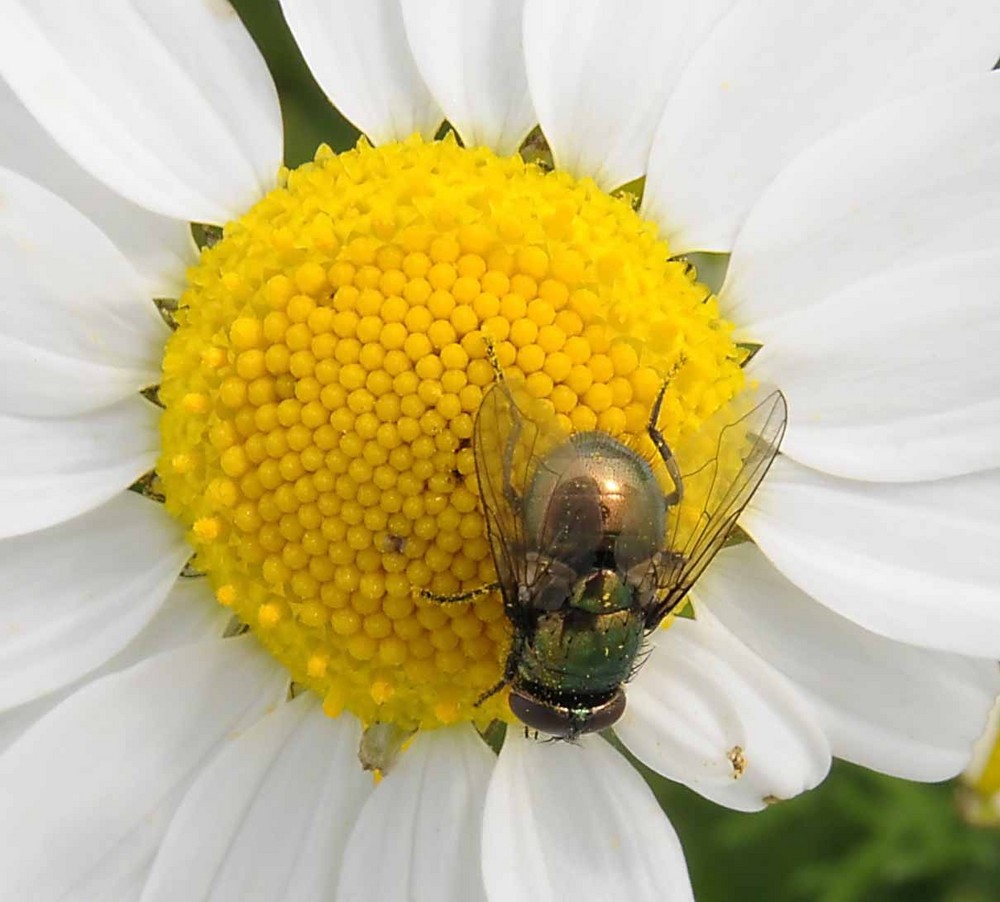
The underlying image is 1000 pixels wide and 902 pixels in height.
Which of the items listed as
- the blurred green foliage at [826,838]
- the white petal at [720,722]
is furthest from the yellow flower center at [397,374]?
the blurred green foliage at [826,838]

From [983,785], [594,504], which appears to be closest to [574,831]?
[594,504]

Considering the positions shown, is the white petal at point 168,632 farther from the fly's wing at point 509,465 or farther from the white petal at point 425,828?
the fly's wing at point 509,465

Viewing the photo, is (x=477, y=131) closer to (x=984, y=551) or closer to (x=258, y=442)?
(x=258, y=442)

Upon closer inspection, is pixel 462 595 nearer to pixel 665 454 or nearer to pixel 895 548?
pixel 665 454

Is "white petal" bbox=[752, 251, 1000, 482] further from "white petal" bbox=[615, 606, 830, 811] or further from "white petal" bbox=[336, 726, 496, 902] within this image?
"white petal" bbox=[336, 726, 496, 902]

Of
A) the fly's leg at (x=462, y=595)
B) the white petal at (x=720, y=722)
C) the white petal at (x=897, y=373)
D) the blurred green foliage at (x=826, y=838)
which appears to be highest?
the white petal at (x=897, y=373)

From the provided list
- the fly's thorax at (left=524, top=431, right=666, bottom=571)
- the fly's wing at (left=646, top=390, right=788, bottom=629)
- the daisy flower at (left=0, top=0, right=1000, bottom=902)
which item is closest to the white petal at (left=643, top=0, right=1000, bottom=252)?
the daisy flower at (left=0, top=0, right=1000, bottom=902)
